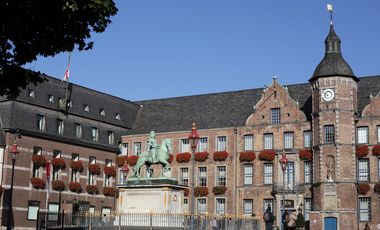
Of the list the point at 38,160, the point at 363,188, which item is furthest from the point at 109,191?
the point at 363,188

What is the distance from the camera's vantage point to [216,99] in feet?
198

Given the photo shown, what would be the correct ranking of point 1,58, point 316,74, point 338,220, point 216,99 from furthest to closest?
point 216,99, point 316,74, point 338,220, point 1,58

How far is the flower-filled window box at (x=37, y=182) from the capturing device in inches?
1929

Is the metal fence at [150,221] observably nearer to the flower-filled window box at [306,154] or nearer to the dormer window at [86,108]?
the flower-filled window box at [306,154]

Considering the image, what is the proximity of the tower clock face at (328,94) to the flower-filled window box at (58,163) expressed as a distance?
22717 millimetres

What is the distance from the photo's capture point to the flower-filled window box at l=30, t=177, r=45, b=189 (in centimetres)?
4900

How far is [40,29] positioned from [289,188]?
38.1m

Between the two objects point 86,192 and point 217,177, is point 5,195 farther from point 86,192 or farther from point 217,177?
point 217,177

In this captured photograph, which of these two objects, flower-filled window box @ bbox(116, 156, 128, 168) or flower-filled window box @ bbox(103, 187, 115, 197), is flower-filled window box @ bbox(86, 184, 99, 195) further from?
flower-filled window box @ bbox(116, 156, 128, 168)

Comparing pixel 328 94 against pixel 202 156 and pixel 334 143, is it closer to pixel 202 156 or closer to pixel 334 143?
pixel 334 143

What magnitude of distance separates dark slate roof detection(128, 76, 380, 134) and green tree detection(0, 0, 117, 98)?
124 feet

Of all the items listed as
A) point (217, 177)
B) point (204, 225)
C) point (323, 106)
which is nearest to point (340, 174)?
point (323, 106)

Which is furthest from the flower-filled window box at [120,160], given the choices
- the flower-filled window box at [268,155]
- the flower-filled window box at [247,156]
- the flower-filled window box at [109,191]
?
the flower-filled window box at [268,155]

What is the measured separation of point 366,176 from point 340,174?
2.66m
